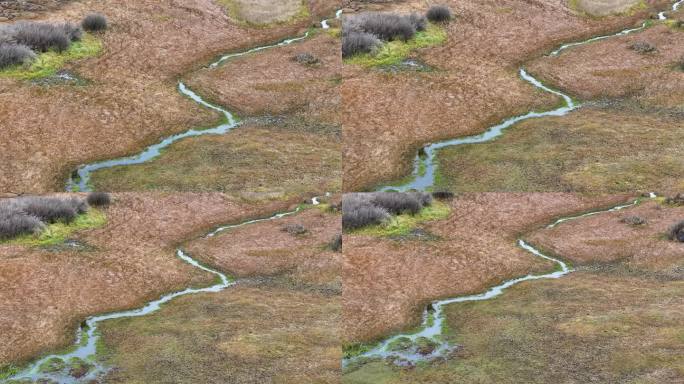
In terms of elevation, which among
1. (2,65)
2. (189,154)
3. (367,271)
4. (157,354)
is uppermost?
(2,65)

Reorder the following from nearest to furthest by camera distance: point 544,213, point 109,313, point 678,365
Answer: point 678,365 → point 544,213 → point 109,313

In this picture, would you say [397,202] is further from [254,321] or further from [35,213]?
[35,213]

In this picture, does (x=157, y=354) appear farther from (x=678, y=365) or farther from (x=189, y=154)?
(x=678, y=365)

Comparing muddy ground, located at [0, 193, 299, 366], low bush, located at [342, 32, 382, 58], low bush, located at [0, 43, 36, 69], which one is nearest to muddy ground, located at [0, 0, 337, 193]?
low bush, located at [0, 43, 36, 69]

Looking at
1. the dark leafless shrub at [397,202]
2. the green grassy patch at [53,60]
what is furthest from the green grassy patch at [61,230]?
the dark leafless shrub at [397,202]

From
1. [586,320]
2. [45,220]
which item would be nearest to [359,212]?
[586,320]

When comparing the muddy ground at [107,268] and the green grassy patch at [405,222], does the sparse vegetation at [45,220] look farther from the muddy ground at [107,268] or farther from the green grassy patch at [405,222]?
the green grassy patch at [405,222]

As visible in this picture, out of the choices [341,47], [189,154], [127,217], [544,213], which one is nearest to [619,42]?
[544,213]
